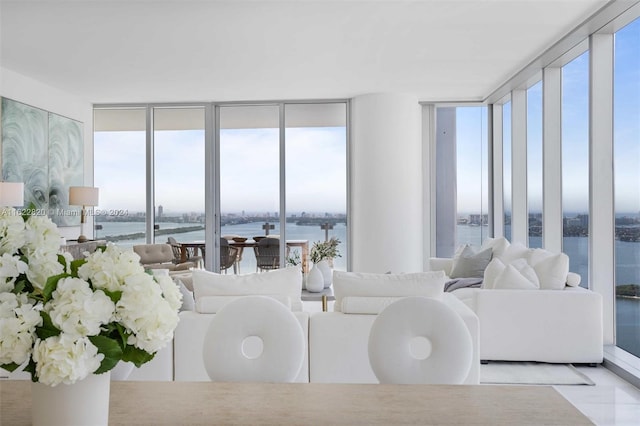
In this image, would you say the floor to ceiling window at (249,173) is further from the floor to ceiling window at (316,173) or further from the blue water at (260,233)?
the floor to ceiling window at (316,173)

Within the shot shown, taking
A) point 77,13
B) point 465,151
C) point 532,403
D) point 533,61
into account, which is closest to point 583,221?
point 533,61

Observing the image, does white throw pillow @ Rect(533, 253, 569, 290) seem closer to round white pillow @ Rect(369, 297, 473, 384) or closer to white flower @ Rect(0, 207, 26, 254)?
round white pillow @ Rect(369, 297, 473, 384)

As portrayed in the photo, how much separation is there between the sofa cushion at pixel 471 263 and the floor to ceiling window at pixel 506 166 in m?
1.59

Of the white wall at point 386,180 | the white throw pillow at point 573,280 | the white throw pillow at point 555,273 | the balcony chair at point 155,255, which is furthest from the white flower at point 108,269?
the white wall at point 386,180

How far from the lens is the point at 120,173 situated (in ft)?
27.2

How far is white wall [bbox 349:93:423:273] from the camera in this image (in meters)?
7.70

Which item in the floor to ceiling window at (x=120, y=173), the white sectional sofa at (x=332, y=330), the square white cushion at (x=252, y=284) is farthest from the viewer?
the floor to ceiling window at (x=120, y=173)

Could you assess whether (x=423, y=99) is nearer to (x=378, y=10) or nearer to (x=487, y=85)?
(x=487, y=85)

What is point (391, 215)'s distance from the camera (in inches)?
304

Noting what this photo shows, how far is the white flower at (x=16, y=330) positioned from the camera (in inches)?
38.9

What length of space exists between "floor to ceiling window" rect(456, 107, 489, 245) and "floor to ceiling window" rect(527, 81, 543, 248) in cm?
139

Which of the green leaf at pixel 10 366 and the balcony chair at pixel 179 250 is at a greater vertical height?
the green leaf at pixel 10 366

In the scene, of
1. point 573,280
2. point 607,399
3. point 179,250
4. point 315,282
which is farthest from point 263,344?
point 179,250

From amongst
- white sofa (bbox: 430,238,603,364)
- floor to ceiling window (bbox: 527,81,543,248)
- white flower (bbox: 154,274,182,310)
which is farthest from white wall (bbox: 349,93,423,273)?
white flower (bbox: 154,274,182,310)
